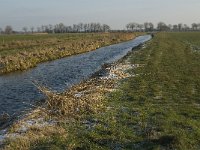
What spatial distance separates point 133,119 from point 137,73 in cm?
1234

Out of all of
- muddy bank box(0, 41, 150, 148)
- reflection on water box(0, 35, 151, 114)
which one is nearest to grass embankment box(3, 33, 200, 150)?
muddy bank box(0, 41, 150, 148)

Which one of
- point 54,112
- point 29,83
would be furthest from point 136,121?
point 29,83

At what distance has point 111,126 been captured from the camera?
1289 centimetres

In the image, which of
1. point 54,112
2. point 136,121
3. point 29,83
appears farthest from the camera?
point 29,83

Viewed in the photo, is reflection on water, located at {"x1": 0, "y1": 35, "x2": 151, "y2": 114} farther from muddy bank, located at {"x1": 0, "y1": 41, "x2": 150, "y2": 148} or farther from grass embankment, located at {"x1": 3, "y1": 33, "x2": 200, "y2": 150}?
grass embankment, located at {"x1": 3, "y1": 33, "x2": 200, "y2": 150}

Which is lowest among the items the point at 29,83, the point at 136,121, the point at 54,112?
the point at 29,83

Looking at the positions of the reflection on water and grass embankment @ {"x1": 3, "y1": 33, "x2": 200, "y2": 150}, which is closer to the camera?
grass embankment @ {"x1": 3, "y1": 33, "x2": 200, "y2": 150}

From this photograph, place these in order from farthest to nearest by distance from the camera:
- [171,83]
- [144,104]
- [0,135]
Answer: [171,83] < [144,104] < [0,135]

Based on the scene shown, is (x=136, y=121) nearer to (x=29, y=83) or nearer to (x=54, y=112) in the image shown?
(x=54, y=112)

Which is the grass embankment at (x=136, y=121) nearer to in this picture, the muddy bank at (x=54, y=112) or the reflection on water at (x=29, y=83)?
the muddy bank at (x=54, y=112)

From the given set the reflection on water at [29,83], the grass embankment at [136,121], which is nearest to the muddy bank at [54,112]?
the grass embankment at [136,121]

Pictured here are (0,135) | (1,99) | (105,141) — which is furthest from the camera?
(1,99)

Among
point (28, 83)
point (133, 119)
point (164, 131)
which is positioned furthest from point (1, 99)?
point (164, 131)

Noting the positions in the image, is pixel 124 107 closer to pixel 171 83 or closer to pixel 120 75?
pixel 171 83
